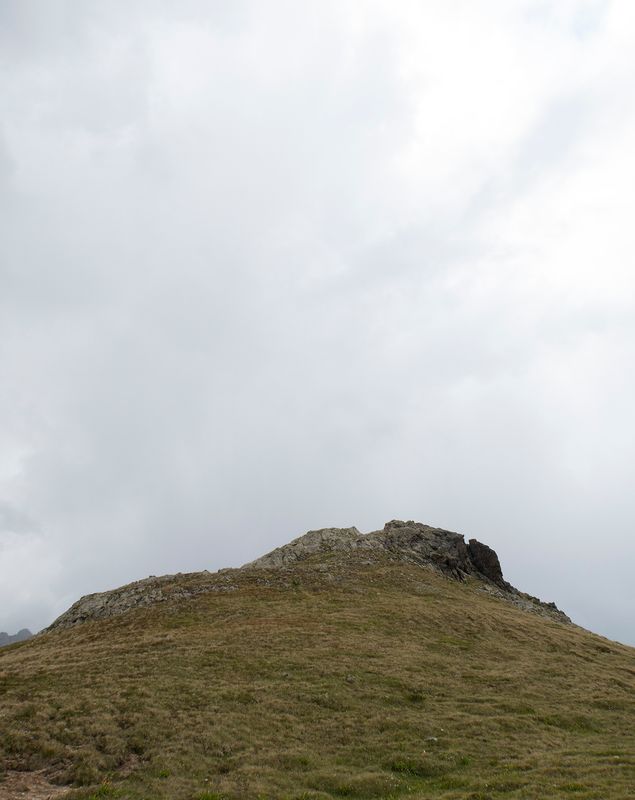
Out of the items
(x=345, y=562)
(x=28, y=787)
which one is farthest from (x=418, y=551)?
(x=28, y=787)

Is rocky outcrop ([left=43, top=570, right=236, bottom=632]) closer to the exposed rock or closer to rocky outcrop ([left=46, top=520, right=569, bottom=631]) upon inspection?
rocky outcrop ([left=46, top=520, right=569, bottom=631])

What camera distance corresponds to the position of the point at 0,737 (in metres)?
26.2

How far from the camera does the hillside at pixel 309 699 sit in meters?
24.0

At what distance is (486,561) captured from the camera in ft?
317

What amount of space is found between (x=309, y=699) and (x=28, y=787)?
17.5 meters

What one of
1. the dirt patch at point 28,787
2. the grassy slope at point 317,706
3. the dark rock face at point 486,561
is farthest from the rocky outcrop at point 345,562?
the dirt patch at point 28,787

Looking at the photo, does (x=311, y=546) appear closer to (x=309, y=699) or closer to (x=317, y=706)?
(x=309, y=699)

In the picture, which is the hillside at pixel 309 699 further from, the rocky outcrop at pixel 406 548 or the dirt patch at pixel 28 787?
the rocky outcrop at pixel 406 548

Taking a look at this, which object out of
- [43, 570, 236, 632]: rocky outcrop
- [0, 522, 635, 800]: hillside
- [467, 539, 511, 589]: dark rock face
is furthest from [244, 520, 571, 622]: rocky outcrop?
[0, 522, 635, 800]: hillside

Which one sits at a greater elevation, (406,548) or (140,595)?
(406,548)

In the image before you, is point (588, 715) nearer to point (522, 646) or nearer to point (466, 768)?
point (466, 768)

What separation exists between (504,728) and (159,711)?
20853 mm

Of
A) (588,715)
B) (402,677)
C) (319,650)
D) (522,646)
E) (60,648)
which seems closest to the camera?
(588,715)

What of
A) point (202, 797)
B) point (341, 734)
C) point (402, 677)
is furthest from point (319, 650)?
point (202, 797)
